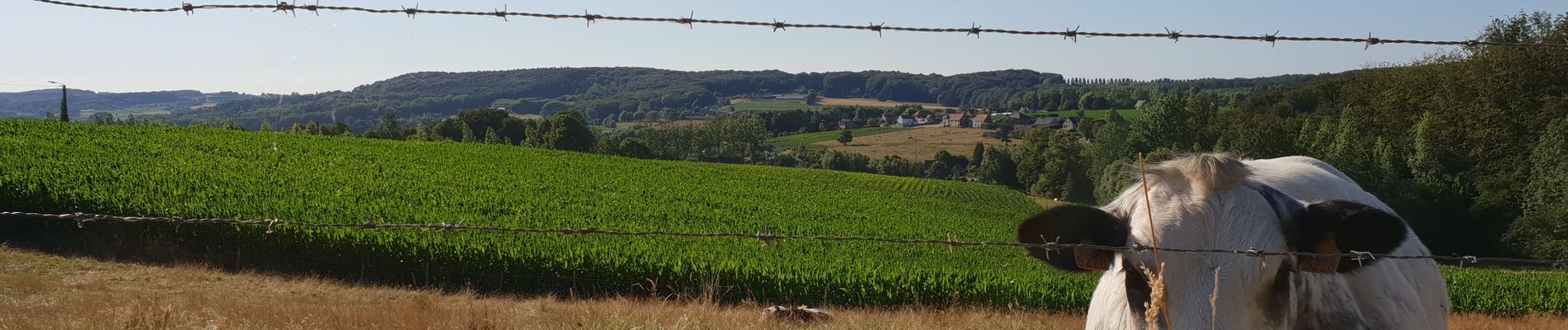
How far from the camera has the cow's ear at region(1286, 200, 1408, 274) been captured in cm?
312

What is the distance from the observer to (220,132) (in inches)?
1512

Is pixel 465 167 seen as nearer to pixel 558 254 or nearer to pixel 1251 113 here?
pixel 558 254

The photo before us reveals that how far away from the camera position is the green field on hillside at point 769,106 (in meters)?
105

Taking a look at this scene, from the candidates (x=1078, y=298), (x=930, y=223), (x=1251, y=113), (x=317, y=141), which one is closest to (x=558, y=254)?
(x=1078, y=298)

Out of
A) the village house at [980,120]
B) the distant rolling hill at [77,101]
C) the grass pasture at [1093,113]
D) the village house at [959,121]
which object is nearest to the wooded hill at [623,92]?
the grass pasture at [1093,113]

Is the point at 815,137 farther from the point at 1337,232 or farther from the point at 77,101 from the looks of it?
the point at 1337,232

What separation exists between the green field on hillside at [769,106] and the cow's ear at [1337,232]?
9749 centimetres

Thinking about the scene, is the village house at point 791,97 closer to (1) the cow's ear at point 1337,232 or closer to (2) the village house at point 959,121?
→ (2) the village house at point 959,121

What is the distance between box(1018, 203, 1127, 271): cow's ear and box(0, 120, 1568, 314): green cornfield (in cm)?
36

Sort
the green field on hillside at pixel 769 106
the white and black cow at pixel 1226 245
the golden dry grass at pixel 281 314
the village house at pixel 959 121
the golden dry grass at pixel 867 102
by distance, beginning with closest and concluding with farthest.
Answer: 1. the white and black cow at pixel 1226 245
2. the golden dry grass at pixel 281 314
3. the green field on hillside at pixel 769 106
4. the village house at pixel 959 121
5. the golden dry grass at pixel 867 102

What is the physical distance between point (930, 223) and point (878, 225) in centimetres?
358

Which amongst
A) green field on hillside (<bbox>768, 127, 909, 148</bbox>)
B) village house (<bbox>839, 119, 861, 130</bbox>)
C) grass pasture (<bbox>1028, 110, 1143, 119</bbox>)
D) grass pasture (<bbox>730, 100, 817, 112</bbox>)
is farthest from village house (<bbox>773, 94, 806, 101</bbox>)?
grass pasture (<bbox>1028, 110, 1143, 119</bbox>)

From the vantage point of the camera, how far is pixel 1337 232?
316 cm

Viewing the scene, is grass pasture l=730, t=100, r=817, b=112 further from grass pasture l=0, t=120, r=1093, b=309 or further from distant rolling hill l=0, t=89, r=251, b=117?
distant rolling hill l=0, t=89, r=251, b=117
